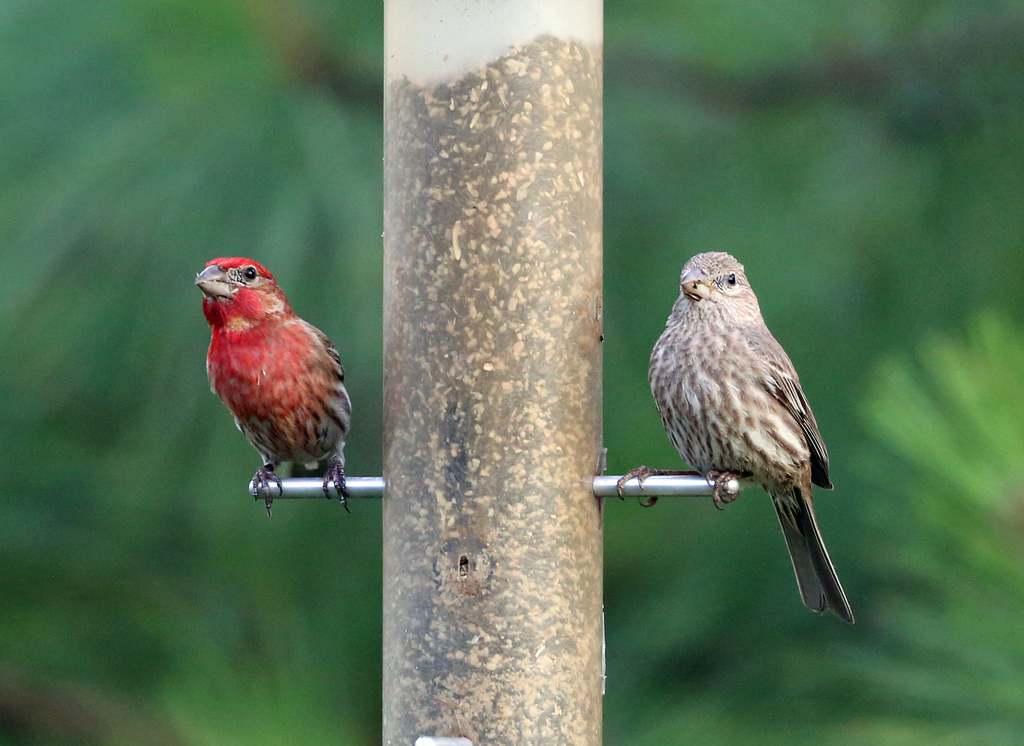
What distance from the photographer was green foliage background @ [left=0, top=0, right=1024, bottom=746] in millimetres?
4559

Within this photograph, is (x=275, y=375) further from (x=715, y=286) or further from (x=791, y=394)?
(x=791, y=394)

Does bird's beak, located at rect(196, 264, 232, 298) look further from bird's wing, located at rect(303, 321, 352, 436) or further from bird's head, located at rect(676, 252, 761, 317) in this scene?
bird's head, located at rect(676, 252, 761, 317)

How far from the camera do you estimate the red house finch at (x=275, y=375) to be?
15.2ft

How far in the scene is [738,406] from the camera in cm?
435

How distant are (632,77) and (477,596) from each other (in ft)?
6.11

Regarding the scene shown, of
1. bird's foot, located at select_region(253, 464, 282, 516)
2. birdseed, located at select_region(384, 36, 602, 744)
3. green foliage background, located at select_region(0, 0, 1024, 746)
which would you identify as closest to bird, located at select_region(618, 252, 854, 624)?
green foliage background, located at select_region(0, 0, 1024, 746)

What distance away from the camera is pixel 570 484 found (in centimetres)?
395

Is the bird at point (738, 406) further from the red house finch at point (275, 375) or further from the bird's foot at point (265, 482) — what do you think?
the bird's foot at point (265, 482)

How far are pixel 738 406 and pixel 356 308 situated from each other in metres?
1.10

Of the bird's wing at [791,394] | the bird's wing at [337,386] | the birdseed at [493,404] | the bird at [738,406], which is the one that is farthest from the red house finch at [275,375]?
the bird's wing at [791,394]

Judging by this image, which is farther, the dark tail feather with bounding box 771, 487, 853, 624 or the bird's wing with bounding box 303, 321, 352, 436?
the bird's wing with bounding box 303, 321, 352, 436

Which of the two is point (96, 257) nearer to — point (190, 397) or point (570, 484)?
point (190, 397)

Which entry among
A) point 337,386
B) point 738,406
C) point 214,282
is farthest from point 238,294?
point 738,406

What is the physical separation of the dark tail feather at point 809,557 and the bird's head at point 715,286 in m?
0.53
